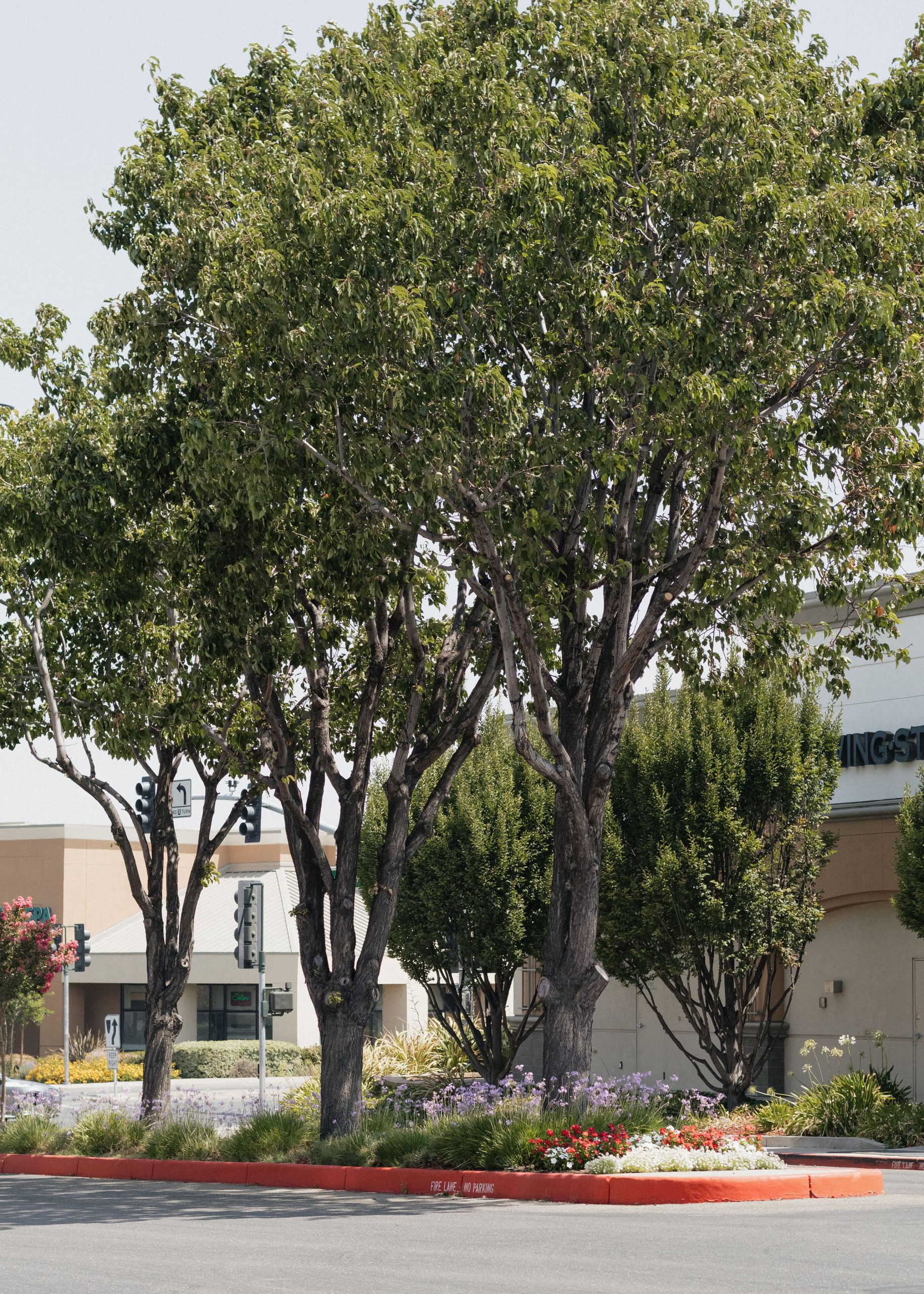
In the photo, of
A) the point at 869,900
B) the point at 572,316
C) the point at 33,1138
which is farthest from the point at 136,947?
the point at 572,316

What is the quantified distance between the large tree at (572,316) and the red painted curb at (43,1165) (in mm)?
6723

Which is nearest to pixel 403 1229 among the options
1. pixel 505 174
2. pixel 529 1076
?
pixel 529 1076

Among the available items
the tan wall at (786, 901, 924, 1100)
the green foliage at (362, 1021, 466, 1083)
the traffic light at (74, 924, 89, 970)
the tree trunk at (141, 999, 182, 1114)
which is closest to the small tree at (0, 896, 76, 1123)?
the tree trunk at (141, 999, 182, 1114)

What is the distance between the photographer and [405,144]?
42.8ft

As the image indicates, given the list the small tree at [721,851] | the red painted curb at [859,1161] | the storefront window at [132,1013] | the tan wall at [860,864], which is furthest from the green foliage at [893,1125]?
the storefront window at [132,1013]

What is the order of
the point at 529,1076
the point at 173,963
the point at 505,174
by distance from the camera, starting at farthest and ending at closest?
1. the point at 173,963
2. the point at 529,1076
3. the point at 505,174

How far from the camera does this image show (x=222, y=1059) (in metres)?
45.9

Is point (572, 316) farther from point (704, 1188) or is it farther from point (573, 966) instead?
point (704, 1188)

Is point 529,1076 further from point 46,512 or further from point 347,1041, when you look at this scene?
point 46,512

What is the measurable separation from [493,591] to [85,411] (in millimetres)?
6016

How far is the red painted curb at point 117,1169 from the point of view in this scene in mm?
16688

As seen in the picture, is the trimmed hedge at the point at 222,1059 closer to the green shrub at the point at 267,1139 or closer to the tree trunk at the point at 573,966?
the green shrub at the point at 267,1139

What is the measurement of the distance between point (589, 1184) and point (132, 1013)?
41781 mm

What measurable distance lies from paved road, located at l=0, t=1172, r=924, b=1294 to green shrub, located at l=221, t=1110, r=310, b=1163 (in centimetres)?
211
